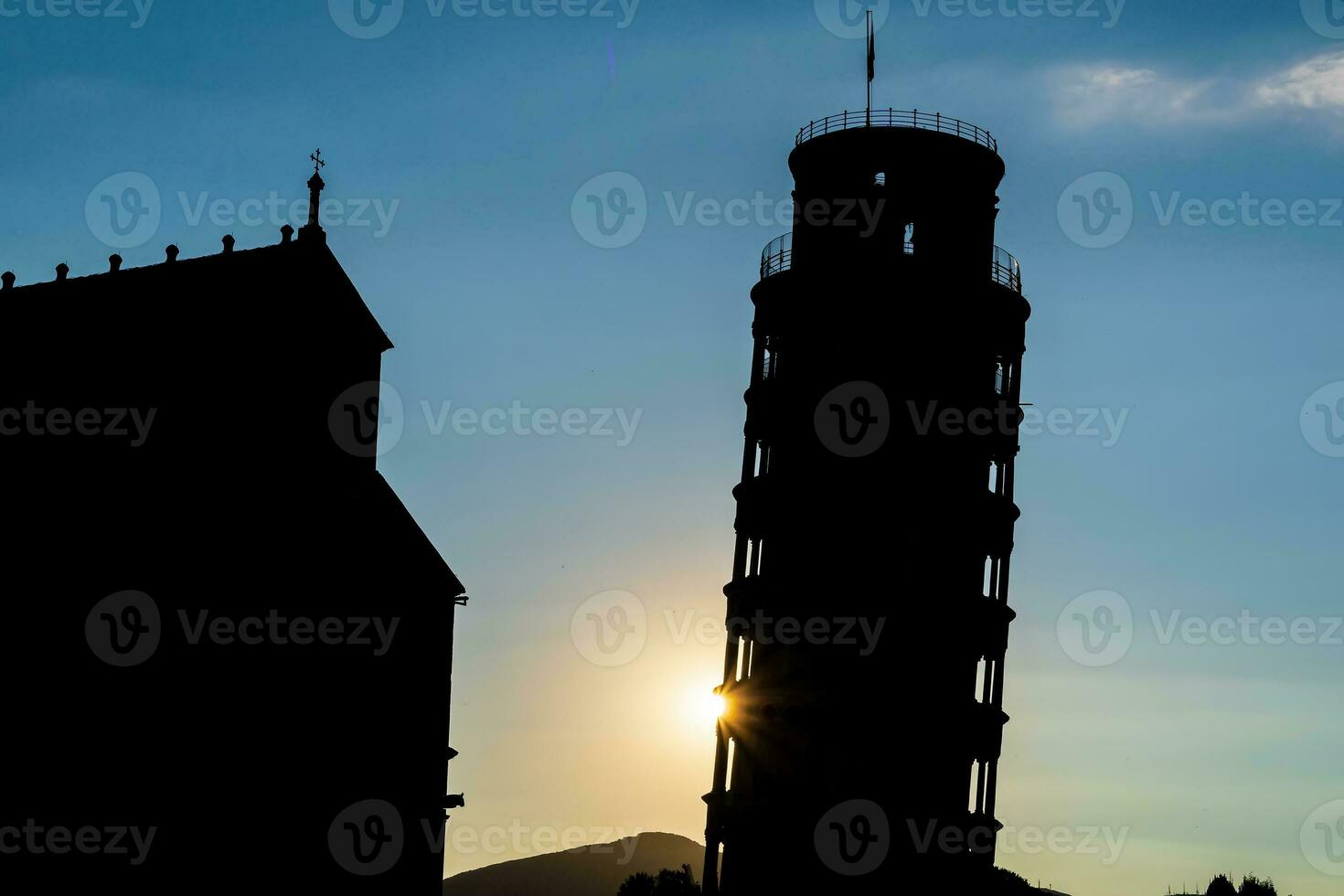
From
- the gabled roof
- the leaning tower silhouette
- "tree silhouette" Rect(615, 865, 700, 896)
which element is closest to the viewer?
the gabled roof

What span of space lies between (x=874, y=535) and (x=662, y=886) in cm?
4717

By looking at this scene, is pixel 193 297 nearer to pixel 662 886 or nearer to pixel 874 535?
pixel 874 535

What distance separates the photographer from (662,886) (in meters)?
117

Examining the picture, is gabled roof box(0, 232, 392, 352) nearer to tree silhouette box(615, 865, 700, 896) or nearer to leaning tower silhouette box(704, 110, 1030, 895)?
leaning tower silhouette box(704, 110, 1030, 895)

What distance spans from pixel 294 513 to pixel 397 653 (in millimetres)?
5468

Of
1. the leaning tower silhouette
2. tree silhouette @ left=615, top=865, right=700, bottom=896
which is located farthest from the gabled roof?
tree silhouette @ left=615, top=865, right=700, bottom=896

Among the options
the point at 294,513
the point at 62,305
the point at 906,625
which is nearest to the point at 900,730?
the point at 906,625

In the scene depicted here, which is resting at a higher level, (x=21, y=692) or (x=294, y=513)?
(x=294, y=513)

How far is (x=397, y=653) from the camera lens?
57656 mm

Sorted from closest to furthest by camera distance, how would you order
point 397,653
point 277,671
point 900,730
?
point 277,671, point 397,653, point 900,730

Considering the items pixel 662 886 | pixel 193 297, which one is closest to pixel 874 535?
pixel 193 297

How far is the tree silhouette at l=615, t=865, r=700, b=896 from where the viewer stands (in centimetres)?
11488

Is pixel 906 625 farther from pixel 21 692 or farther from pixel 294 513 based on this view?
pixel 21 692

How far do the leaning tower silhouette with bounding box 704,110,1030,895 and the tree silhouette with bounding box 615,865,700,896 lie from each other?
1465 inches
